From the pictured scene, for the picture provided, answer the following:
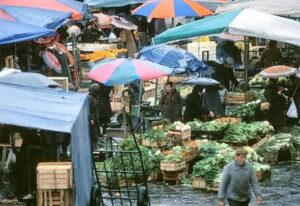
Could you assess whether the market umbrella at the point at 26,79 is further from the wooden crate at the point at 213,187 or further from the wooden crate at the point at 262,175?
the wooden crate at the point at 262,175

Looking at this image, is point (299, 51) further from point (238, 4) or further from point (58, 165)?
point (58, 165)

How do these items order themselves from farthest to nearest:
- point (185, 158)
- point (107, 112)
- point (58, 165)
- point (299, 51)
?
point (299, 51) → point (107, 112) → point (185, 158) → point (58, 165)

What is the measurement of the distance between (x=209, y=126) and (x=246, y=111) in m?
2.30

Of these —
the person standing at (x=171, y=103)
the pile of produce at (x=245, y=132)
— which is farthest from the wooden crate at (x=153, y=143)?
the person standing at (x=171, y=103)

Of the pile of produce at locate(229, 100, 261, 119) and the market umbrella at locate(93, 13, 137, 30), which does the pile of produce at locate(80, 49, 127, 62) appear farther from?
the pile of produce at locate(229, 100, 261, 119)

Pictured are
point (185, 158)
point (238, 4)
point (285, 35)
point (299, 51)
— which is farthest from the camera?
point (299, 51)

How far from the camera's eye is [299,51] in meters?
25.2

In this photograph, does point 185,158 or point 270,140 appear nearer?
point 185,158

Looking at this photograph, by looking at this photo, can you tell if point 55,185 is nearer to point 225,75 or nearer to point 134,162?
point 134,162

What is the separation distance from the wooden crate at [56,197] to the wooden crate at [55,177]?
8 centimetres

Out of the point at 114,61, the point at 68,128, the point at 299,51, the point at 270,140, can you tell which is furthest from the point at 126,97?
the point at 68,128

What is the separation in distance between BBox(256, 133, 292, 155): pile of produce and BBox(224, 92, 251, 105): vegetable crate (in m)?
3.48

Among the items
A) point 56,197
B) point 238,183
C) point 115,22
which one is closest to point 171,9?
point 115,22

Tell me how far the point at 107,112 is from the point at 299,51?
8.83 meters
